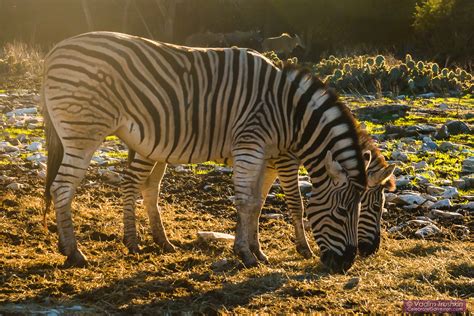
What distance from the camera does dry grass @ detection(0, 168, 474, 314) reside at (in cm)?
563

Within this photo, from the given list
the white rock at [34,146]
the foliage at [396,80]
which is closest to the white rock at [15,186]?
the white rock at [34,146]

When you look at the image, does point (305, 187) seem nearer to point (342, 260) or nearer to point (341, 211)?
point (341, 211)

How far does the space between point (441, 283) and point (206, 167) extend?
5.68m

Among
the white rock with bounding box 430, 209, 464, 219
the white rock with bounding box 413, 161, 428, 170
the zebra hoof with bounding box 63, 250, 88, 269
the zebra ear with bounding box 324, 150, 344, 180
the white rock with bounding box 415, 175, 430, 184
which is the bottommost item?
the zebra hoof with bounding box 63, 250, 88, 269

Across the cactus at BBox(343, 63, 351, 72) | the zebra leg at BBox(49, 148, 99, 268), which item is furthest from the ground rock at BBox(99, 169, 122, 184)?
the cactus at BBox(343, 63, 351, 72)

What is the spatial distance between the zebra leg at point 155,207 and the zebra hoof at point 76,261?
1171mm

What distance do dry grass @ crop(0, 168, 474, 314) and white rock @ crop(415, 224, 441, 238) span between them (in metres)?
0.42

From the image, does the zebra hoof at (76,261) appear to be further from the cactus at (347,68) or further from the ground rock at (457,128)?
the cactus at (347,68)

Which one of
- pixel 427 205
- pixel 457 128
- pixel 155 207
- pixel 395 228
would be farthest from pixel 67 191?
pixel 457 128

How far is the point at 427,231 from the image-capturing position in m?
8.59

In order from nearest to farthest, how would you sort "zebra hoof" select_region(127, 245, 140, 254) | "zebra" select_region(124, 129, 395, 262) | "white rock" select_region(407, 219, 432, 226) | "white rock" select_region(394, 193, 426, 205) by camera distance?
"zebra" select_region(124, 129, 395, 262)
"zebra hoof" select_region(127, 245, 140, 254)
"white rock" select_region(407, 219, 432, 226)
"white rock" select_region(394, 193, 426, 205)

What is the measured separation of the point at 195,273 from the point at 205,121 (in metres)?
1.56

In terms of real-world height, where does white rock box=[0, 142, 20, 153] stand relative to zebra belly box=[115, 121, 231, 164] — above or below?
below

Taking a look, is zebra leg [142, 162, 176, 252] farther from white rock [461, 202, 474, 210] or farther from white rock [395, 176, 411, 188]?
white rock [461, 202, 474, 210]
